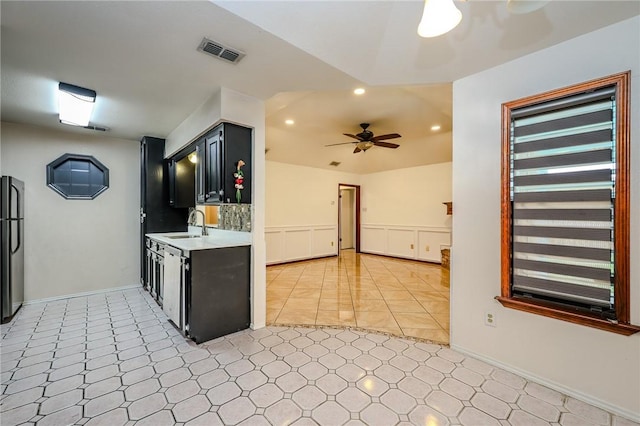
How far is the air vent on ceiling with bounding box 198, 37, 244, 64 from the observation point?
1.87 meters

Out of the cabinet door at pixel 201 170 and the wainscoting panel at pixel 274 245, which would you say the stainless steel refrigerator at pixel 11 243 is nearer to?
the cabinet door at pixel 201 170

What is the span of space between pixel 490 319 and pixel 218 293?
2.39 m

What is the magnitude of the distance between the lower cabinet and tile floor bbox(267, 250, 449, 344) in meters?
0.49

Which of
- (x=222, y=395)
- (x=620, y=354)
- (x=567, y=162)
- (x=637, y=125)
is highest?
(x=637, y=125)

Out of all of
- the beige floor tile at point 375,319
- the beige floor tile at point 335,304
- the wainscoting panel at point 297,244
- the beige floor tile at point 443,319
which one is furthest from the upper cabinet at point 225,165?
the wainscoting panel at point 297,244

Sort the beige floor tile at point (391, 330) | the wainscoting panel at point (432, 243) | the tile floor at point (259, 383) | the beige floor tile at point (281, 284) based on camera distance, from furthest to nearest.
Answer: the wainscoting panel at point (432, 243) → the beige floor tile at point (281, 284) → the beige floor tile at point (391, 330) → the tile floor at point (259, 383)

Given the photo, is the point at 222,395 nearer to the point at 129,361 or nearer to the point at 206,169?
the point at 129,361

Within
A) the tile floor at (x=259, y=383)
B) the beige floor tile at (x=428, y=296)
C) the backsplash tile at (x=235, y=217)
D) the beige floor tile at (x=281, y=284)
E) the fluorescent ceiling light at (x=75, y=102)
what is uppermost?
the fluorescent ceiling light at (x=75, y=102)

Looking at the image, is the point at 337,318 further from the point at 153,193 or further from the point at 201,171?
the point at 153,193

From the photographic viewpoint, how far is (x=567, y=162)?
182 centimetres

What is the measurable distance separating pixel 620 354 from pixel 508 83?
6.35ft

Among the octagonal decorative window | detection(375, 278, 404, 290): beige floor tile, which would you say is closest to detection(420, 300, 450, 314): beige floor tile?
detection(375, 278, 404, 290): beige floor tile

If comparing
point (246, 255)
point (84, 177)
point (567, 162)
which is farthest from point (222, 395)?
point (84, 177)

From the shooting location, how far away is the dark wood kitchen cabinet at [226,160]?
8.74 feet
